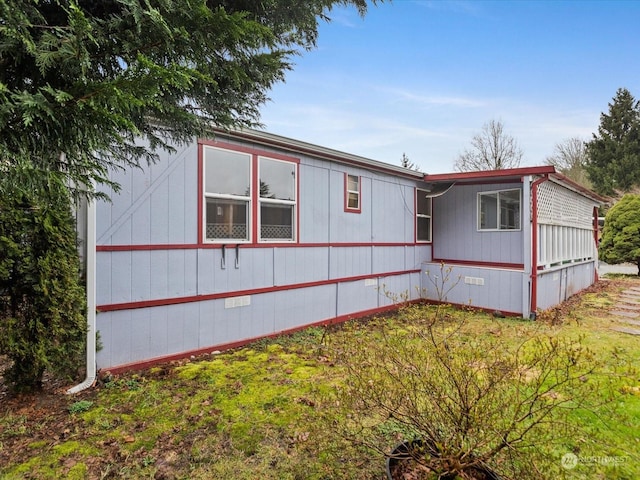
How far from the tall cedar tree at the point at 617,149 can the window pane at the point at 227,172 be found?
84.0 ft

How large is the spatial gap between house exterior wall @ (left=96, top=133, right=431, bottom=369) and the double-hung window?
125mm

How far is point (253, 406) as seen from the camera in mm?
3312

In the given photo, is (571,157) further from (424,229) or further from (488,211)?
(424,229)

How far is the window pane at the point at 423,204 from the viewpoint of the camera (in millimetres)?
8750

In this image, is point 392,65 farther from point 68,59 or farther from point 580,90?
point 68,59

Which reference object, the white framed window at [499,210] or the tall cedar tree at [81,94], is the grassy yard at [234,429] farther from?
the white framed window at [499,210]

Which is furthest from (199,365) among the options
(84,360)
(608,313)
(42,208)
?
(608,313)

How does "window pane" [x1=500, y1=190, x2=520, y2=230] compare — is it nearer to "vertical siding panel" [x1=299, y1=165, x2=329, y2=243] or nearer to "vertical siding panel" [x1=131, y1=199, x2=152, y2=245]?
"vertical siding panel" [x1=299, y1=165, x2=329, y2=243]

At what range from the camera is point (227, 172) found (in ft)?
16.6

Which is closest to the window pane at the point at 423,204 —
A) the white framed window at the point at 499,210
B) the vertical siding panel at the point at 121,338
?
the white framed window at the point at 499,210

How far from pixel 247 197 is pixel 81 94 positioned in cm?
367

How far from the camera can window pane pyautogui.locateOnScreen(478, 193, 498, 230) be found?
26.2ft

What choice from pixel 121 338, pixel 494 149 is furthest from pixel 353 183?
pixel 494 149

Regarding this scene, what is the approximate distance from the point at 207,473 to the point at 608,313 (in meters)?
8.64
